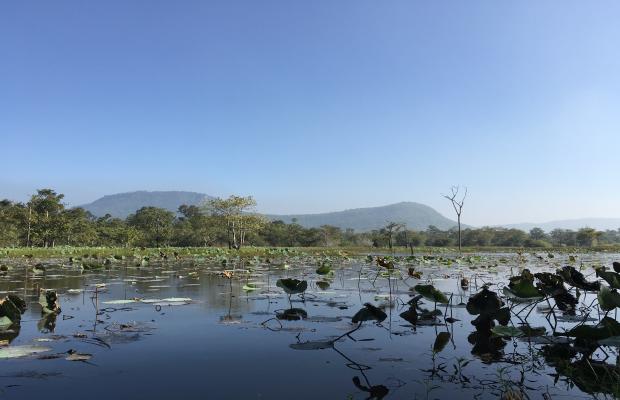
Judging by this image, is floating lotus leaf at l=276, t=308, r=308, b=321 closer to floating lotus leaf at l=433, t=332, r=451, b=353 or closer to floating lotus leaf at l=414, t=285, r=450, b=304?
floating lotus leaf at l=414, t=285, r=450, b=304

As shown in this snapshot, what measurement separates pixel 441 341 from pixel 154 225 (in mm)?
59632

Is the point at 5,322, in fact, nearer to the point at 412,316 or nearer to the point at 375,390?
the point at 375,390

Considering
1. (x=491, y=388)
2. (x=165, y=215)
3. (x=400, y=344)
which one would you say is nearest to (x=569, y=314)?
(x=400, y=344)

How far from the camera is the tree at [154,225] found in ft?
176

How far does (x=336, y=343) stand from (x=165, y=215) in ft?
206

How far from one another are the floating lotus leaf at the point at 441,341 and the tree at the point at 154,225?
50396 mm

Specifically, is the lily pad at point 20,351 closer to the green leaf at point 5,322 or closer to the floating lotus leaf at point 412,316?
the green leaf at point 5,322

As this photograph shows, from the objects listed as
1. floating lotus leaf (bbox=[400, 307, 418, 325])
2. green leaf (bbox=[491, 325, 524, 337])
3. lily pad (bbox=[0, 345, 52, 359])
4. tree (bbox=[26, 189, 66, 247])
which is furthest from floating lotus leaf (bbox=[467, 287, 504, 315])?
tree (bbox=[26, 189, 66, 247])

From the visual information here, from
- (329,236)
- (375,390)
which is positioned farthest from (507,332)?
(329,236)

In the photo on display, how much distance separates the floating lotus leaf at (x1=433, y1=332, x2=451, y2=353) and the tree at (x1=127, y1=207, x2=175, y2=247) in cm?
5040

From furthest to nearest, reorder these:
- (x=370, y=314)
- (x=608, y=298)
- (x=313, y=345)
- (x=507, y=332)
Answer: (x=370, y=314), (x=313, y=345), (x=608, y=298), (x=507, y=332)

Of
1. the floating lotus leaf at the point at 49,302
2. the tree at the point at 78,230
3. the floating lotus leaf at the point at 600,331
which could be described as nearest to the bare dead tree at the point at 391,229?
the floating lotus leaf at the point at 49,302

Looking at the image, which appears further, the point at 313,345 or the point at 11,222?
the point at 11,222

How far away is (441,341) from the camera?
3.90 meters
